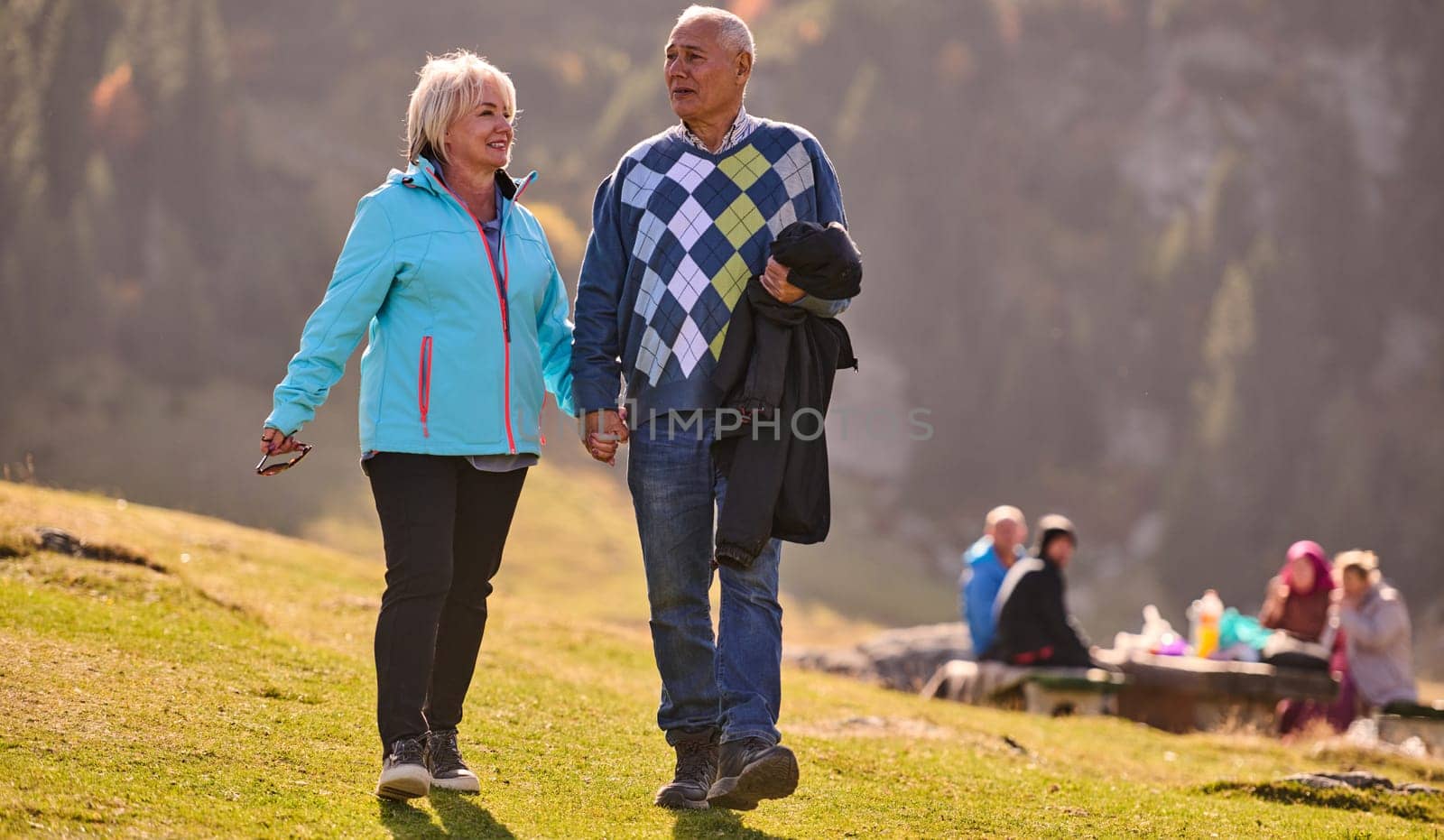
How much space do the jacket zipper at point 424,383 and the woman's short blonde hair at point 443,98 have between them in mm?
614

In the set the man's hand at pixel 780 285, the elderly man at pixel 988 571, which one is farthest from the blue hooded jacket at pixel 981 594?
the man's hand at pixel 780 285

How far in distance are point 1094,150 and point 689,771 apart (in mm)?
59011

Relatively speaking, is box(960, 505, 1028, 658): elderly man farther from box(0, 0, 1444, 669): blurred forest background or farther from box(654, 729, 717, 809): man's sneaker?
box(0, 0, 1444, 669): blurred forest background

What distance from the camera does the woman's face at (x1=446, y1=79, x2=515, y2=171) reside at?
4645 mm

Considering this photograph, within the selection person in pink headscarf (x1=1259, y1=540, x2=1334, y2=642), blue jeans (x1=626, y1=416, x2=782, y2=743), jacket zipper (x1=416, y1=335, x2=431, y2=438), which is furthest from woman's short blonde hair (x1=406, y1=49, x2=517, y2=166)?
person in pink headscarf (x1=1259, y1=540, x2=1334, y2=642)

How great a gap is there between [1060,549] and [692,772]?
7.44m

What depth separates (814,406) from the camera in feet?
15.6

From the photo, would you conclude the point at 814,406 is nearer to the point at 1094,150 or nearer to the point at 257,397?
the point at 257,397

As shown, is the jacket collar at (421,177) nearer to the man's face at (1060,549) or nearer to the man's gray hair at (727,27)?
the man's gray hair at (727,27)

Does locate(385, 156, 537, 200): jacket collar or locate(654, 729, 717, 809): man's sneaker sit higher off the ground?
locate(385, 156, 537, 200): jacket collar

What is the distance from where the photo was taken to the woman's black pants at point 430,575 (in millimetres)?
4316

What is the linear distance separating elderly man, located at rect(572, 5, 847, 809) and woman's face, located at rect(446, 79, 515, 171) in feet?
1.41

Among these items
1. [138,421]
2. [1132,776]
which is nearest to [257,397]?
[138,421]

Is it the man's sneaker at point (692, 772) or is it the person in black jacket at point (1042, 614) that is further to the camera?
the person in black jacket at point (1042, 614)
